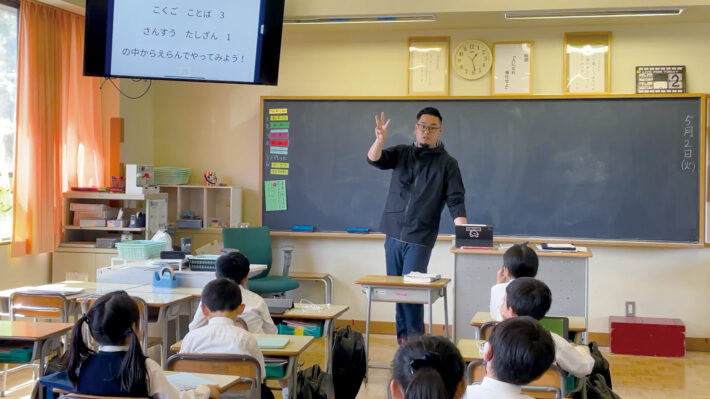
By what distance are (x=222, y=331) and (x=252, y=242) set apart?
11.8ft

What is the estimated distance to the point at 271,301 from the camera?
4266 mm

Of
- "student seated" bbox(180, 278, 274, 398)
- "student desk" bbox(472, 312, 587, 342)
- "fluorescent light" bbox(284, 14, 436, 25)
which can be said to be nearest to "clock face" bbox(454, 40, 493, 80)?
"fluorescent light" bbox(284, 14, 436, 25)

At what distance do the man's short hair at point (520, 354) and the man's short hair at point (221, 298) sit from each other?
138cm

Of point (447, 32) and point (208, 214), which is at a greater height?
Result: point (447, 32)

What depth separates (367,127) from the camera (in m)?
6.84

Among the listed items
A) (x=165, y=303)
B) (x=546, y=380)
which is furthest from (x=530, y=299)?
(x=165, y=303)

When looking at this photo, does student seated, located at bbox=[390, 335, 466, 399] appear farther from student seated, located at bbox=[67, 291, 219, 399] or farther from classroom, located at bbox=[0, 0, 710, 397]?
classroom, located at bbox=[0, 0, 710, 397]

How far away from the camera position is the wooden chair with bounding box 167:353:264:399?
2.90 metres

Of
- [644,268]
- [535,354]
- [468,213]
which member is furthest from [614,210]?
[535,354]

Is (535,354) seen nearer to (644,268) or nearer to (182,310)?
(182,310)

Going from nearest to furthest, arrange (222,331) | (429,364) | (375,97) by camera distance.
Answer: (429,364), (222,331), (375,97)

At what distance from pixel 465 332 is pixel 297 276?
75.1 inches

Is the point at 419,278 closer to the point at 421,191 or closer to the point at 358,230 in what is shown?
the point at 421,191

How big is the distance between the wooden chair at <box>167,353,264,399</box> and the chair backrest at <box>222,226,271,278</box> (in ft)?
11.7
